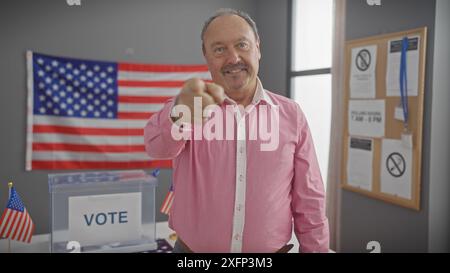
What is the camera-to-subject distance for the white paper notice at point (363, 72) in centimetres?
126

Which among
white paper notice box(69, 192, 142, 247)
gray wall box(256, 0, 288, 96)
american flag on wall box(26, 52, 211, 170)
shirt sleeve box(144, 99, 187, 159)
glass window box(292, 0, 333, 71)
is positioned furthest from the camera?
american flag on wall box(26, 52, 211, 170)

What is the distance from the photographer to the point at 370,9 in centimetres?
128

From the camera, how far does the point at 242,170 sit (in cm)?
69

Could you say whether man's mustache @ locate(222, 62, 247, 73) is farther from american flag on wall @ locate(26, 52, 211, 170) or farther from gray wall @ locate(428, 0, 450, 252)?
american flag on wall @ locate(26, 52, 211, 170)

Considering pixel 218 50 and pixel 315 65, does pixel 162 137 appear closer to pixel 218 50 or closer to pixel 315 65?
pixel 218 50

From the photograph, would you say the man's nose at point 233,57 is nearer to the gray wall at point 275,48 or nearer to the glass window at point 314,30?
the gray wall at point 275,48

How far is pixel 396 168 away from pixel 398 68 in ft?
1.11

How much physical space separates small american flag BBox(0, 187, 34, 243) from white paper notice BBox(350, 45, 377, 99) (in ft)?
3.65

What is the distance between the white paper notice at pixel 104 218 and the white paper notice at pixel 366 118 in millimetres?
780

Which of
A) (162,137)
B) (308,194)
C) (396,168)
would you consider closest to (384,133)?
Result: (396,168)

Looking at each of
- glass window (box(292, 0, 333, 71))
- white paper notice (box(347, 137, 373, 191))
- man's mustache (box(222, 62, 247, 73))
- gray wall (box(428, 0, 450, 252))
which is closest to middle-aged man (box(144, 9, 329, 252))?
man's mustache (box(222, 62, 247, 73))

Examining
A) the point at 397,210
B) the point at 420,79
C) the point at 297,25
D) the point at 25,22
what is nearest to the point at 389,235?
the point at 397,210

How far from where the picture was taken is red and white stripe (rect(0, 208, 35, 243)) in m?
1.04

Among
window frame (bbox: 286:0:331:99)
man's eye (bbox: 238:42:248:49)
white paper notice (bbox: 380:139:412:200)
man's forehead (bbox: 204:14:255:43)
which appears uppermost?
window frame (bbox: 286:0:331:99)
